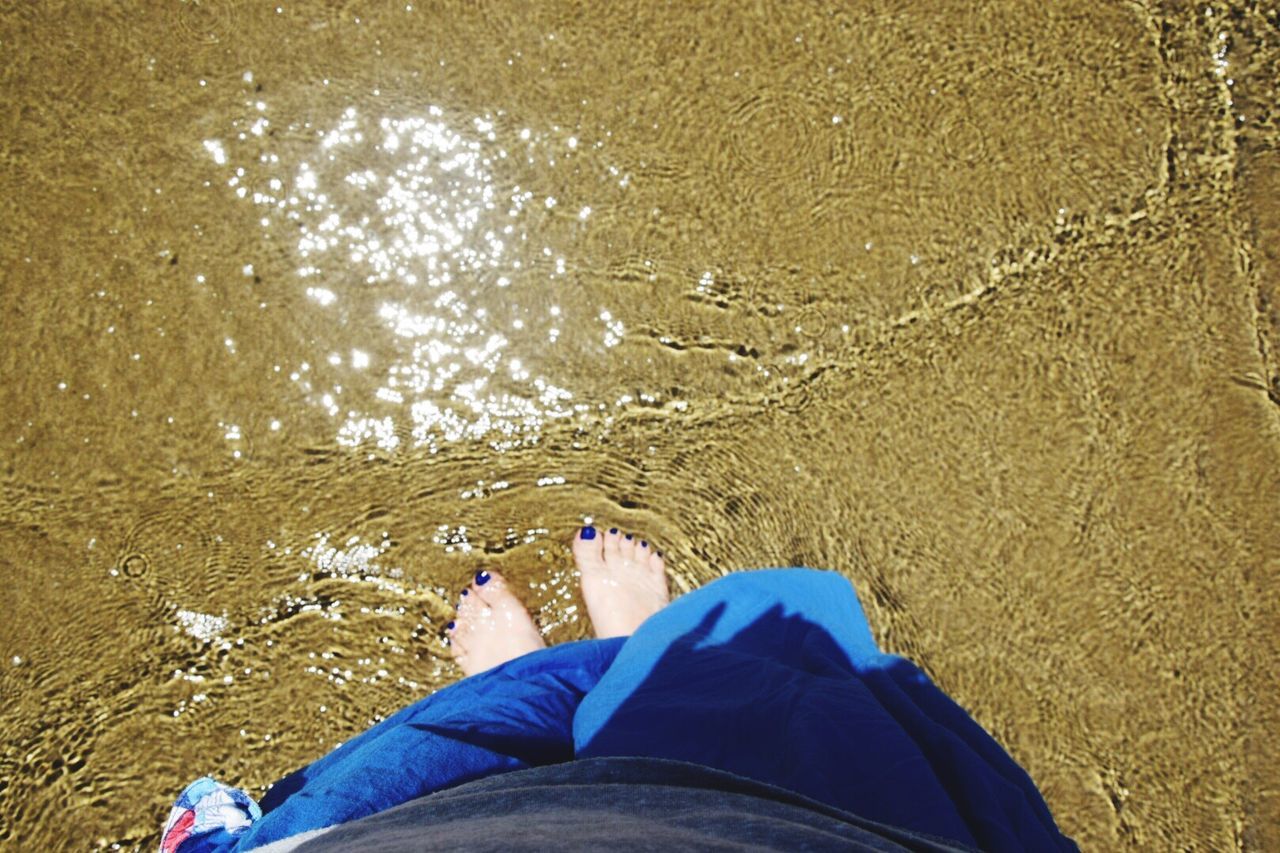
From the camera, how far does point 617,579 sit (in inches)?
77.5

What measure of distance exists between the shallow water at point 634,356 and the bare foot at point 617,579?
2.2 inches

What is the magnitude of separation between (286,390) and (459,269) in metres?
0.47

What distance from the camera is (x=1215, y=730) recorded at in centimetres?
195

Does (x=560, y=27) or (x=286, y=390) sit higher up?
(x=560, y=27)

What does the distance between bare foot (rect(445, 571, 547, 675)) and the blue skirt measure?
224 millimetres

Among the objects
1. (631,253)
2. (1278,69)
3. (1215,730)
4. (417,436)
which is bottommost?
(1215,730)

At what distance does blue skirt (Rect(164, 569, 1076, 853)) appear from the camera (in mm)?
1298

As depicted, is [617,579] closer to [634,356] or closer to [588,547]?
[588,547]

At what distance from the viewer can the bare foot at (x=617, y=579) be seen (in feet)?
6.43

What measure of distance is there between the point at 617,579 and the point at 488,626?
31 centimetres

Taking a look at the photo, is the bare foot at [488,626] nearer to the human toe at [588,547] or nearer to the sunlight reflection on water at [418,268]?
the human toe at [588,547]

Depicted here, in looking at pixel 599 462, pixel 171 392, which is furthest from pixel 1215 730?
pixel 171 392

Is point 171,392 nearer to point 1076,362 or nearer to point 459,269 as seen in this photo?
point 459,269

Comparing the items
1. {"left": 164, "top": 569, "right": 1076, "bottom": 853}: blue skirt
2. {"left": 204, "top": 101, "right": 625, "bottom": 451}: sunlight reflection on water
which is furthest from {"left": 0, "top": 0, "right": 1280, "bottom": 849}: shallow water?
{"left": 164, "top": 569, "right": 1076, "bottom": 853}: blue skirt
